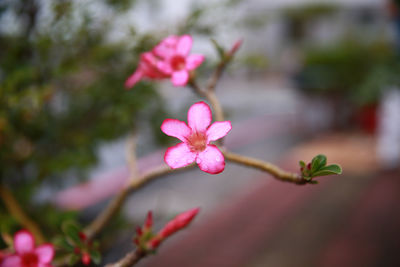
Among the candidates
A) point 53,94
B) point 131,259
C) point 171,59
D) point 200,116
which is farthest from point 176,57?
point 53,94

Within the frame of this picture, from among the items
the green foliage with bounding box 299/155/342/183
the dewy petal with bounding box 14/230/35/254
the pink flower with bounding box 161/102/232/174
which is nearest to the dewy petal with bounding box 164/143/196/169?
the pink flower with bounding box 161/102/232/174

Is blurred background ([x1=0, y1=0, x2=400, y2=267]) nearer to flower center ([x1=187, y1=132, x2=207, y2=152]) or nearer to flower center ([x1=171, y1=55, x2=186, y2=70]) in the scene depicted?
flower center ([x1=171, y1=55, x2=186, y2=70])

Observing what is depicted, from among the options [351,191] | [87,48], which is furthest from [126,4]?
[351,191]

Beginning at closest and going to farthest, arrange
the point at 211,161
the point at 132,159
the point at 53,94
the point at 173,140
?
the point at 211,161 → the point at 132,159 → the point at 53,94 → the point at 173,140

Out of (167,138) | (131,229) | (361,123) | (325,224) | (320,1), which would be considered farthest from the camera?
(320,1)

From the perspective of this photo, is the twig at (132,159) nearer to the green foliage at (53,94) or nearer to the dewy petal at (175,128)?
the green foliage at (53,94)

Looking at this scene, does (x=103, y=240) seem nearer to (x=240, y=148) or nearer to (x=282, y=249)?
(x=282, y=249)

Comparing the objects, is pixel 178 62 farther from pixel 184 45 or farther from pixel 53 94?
pixel 53 94
